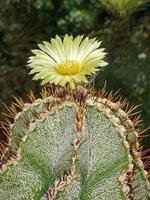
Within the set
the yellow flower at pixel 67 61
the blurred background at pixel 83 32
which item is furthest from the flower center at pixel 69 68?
the blurred background at pixel 83 32

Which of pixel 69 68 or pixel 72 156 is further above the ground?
pixel 69 68

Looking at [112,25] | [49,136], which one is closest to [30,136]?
[49,136]

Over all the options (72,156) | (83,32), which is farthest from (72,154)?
(83,32)

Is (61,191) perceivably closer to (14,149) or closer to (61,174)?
(61,174)

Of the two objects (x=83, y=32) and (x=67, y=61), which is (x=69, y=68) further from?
(x=83, y=32)

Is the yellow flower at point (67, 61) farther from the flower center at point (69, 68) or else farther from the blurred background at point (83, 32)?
the blurred background at point (83, 32)
